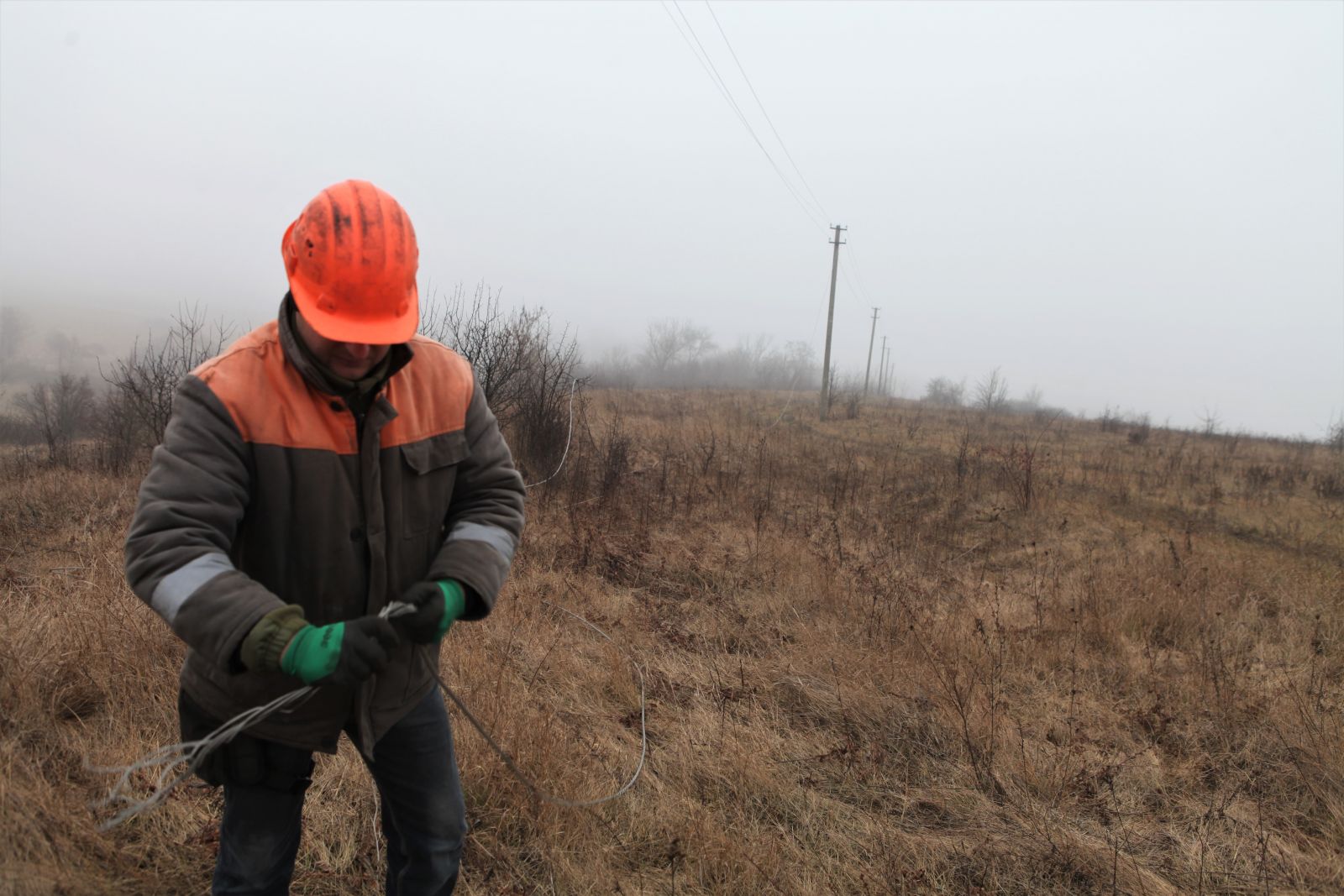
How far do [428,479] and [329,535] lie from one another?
0.23 m

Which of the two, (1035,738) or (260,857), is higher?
(260,857)

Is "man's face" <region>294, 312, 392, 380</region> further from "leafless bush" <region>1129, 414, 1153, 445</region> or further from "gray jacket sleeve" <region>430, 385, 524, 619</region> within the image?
"leafless bush" <region>1129, 414, 1153, 445</region>

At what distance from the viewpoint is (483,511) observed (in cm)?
165

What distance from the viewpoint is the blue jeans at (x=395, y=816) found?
146 cm

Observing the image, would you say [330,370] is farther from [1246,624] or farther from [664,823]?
[1246,624]

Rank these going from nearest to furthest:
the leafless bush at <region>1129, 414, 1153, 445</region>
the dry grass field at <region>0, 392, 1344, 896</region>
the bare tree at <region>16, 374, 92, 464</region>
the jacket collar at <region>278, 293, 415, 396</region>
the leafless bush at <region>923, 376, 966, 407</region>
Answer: the jacket collar at <region>278, 293, 415, 396</region> < the dry grass field at <region>0, 392, 1344, 896</region> < the bare tree at <region>16, 374, 92, 464</region> < the leafless bush at <region>1129, 414, 1153, 445</region> < the leafless bush at <region>923, 376, 966, 407</region>

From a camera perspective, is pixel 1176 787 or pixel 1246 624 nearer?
pixel 1176 787

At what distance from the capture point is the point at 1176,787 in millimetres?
3197

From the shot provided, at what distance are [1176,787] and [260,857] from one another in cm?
361

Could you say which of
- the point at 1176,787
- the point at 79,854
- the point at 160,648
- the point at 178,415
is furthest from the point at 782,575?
the point at 178,415

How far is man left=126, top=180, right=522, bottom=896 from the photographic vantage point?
1238 mm

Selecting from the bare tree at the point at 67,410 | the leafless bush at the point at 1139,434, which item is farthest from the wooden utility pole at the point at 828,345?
the bare tree at the point at 67,410

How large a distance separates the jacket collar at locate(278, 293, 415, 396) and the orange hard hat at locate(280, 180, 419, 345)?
6 centimetres

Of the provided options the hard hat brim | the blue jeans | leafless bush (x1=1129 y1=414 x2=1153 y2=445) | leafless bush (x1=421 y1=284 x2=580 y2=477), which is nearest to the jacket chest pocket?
the hard hat brim
